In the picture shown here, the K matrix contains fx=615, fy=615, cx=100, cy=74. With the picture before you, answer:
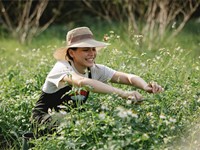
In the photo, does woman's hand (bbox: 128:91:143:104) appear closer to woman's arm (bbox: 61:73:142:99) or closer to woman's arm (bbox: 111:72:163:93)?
woman's arm (bbox: 61:73:142:99)

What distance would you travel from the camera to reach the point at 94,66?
4.57 m

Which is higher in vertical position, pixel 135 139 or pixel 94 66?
pixel 94 66

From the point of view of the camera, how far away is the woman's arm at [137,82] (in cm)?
408

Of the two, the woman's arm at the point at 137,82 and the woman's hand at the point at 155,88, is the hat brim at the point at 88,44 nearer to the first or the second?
the woman's arm at the point at 137,82

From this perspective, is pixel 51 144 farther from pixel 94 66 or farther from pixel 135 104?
pixel 94 66

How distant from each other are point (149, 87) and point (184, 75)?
1263 mm

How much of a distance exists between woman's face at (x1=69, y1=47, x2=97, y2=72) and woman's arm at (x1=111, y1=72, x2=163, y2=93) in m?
0.25

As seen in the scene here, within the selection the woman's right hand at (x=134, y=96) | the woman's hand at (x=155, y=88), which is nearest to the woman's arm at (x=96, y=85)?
the woman's right hand at (x=134, y=96)

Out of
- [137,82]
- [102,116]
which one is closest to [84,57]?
[137,82]

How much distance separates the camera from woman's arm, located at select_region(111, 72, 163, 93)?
4.08 metres

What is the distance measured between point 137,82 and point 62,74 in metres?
0.54

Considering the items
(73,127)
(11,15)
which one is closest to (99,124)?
(73,127)

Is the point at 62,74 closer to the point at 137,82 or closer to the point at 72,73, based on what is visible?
the point at 72,73

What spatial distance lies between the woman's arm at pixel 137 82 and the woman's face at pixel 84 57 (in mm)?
251
